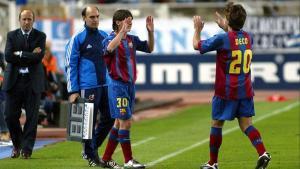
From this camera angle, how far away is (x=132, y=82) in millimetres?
13430

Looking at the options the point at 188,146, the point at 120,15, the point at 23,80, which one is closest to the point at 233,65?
the point at 120,15

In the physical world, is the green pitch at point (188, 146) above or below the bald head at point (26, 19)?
below

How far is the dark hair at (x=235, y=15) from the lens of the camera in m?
12.7

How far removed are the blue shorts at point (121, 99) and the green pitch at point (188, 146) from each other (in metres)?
1.12

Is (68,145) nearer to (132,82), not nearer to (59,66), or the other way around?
(132,82)

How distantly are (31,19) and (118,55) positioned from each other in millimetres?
2729

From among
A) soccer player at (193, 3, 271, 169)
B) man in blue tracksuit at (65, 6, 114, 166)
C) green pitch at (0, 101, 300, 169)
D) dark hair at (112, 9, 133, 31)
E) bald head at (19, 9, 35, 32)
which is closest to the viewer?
soccer player at (193, 3, 271, 169)

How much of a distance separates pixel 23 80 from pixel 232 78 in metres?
4.11

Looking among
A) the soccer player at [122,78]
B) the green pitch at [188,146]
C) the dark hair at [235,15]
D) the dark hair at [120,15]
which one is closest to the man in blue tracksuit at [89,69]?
the soccer player at [122,78]

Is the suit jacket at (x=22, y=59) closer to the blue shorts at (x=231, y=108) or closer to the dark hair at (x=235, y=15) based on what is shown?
the blue shorts at (x=231, y=108)

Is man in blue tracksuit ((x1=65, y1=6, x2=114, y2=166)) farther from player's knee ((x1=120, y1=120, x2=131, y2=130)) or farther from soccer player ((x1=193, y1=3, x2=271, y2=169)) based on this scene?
soccer player ((x1=193, y1=3, x2=271, y2=169))

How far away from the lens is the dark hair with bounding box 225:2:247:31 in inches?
499

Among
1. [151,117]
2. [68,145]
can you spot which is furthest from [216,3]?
[68,145]

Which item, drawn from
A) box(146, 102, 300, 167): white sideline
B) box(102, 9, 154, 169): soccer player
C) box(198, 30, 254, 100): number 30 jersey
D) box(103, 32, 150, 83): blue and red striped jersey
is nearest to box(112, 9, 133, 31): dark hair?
box(102, 9, 154, 169): soccer player
